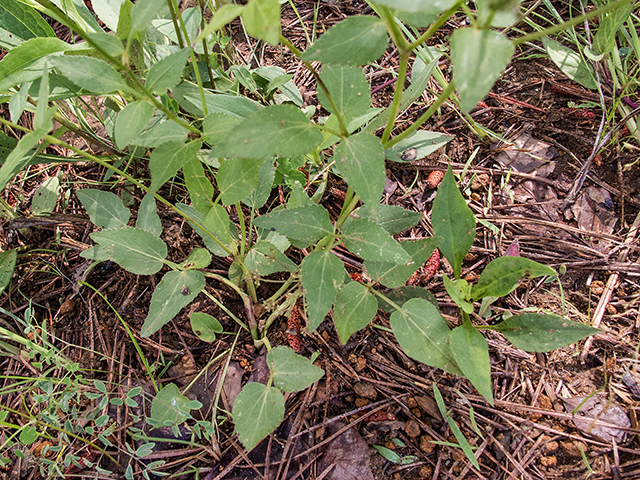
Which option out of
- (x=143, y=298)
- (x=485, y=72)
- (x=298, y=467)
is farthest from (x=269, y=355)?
(x=485, y=72)

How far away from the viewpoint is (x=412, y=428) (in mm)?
1606

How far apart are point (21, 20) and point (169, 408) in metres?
1.70

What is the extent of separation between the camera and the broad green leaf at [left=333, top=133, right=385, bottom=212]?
101 cm

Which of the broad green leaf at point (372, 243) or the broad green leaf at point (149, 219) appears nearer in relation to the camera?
the broad green leaf at point (372, 243)

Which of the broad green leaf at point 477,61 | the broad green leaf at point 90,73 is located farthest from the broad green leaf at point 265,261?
the broad green leaf at point 477,61

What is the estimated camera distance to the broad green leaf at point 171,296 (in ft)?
4.53

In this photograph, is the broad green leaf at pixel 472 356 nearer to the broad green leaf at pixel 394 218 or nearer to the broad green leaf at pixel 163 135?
the broad green leaf at pixel 394 218

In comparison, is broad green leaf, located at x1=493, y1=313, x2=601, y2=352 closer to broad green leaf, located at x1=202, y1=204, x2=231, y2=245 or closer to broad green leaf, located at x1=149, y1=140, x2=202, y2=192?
broad green leaf, located at x1=202, y1=204, x2=231, y2=245

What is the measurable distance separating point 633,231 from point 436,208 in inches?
44.1

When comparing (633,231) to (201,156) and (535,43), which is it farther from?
(201,156)

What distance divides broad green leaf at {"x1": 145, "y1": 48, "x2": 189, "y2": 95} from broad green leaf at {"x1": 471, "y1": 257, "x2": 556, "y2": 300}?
1170mm

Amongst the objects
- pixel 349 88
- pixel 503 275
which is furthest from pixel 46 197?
pixel 503 275

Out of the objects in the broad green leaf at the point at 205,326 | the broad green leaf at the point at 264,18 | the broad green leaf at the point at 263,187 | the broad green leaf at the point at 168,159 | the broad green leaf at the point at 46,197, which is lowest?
the broad green leaf at the point at 205,326

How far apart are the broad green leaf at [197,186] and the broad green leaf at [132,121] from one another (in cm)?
25
